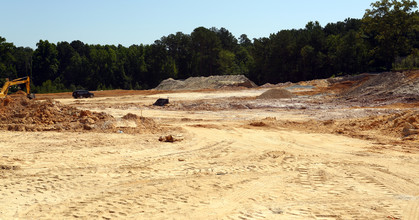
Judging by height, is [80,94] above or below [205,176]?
above

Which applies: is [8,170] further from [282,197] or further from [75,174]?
[282,197]

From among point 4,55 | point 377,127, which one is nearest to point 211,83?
point 4,55

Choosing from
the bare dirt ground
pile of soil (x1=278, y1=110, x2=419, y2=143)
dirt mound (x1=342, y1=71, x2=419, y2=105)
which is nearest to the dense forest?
dirt mound (x1=342, y1=71, x2=419, y2=105)

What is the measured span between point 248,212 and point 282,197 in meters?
1.11

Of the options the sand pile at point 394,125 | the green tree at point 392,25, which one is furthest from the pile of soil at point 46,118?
the green tree at point 392,25

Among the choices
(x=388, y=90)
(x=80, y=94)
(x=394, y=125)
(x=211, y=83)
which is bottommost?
(x=394, y=125)

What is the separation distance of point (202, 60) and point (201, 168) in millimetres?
76005

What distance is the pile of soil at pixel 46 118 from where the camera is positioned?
51.7 ft

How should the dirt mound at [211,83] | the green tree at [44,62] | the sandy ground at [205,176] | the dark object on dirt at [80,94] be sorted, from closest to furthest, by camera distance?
the sandy ground at [205,176] < the dark object on dirt at [80,94] < the dirt mound at [211,83] < the green tree at [44,62]

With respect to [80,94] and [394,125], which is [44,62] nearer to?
[80,94]

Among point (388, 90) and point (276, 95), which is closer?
point (388, 90)

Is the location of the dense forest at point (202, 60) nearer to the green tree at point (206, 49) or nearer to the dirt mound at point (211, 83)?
the green tree at point (206, 49)

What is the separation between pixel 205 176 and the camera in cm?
922

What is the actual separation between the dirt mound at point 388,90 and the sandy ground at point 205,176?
15.9 m
